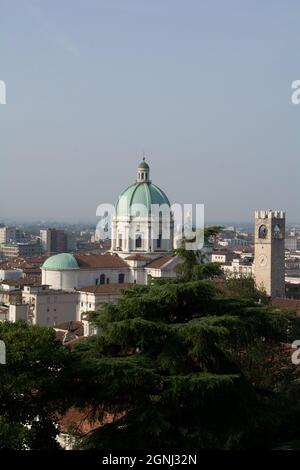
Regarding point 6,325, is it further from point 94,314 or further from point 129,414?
point 129,414

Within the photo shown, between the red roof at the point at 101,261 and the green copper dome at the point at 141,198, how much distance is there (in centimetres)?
410

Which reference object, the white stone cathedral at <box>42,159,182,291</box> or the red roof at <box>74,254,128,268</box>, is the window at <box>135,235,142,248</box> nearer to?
the white stone cathedral at <box>42,159,182,291</box>

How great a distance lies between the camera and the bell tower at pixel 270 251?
52562 millimetres

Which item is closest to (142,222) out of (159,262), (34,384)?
(159,262)

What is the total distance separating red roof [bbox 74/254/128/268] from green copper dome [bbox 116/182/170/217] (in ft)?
13.4

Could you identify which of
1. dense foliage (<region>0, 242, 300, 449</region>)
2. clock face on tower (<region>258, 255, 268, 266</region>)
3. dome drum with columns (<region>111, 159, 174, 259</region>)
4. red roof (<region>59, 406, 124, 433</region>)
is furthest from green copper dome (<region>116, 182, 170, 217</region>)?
dense foliage (<region>0, 242, 300, 449</region>)

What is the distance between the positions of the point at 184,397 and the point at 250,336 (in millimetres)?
1883

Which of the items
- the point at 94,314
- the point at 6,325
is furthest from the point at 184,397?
the point at 6,325

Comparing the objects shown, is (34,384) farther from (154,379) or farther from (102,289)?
(102,289)

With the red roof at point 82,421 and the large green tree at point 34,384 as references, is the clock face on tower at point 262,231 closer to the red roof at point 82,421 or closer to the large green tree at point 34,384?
the red roof at point 82,421

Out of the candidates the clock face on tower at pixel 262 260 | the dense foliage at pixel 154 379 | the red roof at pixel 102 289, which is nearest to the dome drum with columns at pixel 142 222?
the clock face on tower at pixel 262 260

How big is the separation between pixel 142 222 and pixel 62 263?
7.52 metres

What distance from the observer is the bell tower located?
52.6 meters
